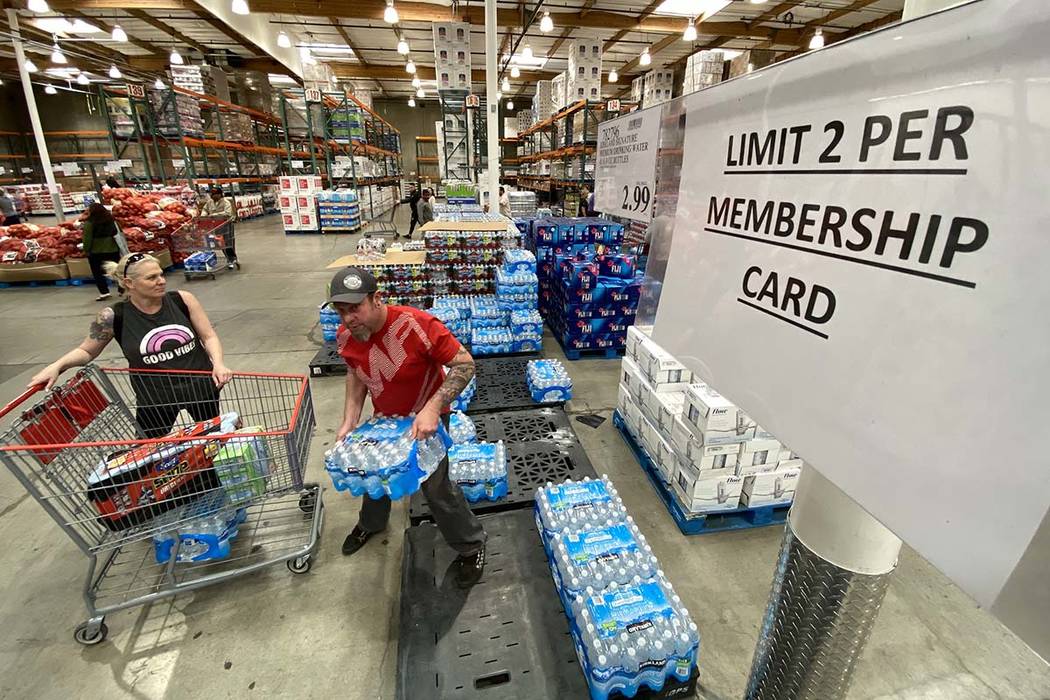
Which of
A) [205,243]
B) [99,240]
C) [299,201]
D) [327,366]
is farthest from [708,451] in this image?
[299,201]

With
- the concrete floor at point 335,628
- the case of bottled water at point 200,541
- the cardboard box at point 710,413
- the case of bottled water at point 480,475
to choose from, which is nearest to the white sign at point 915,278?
the cardboard box at point 710,413

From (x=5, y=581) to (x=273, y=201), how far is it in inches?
1140

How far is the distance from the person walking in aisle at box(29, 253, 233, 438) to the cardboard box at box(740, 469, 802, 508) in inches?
144

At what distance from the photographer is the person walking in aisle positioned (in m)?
3.09

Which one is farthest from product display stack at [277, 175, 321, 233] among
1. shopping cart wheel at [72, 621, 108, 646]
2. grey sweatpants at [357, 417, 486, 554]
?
grey sweatpants at [357, 417, 486, 554]

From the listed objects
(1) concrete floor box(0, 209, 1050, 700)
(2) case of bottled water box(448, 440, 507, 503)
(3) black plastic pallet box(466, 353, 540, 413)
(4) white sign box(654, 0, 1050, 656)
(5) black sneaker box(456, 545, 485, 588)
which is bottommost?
(1) concrete floor box(0, 209, 1050, 700)

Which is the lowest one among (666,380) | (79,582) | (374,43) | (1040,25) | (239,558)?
(79,582)

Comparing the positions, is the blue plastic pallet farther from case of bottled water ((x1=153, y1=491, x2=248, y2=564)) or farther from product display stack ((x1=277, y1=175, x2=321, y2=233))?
product display stack ((x1=277, y1=175, x2=321, y2=233))

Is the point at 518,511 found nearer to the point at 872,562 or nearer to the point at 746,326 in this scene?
the point at 872,562

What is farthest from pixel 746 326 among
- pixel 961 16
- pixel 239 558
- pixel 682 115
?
pixel 239 558

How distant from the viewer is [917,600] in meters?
2.91

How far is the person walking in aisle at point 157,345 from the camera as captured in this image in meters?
3.09

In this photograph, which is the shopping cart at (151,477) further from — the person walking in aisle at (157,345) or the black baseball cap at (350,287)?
the black baseball cap at (350,287)

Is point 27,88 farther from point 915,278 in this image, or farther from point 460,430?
point 915,278
